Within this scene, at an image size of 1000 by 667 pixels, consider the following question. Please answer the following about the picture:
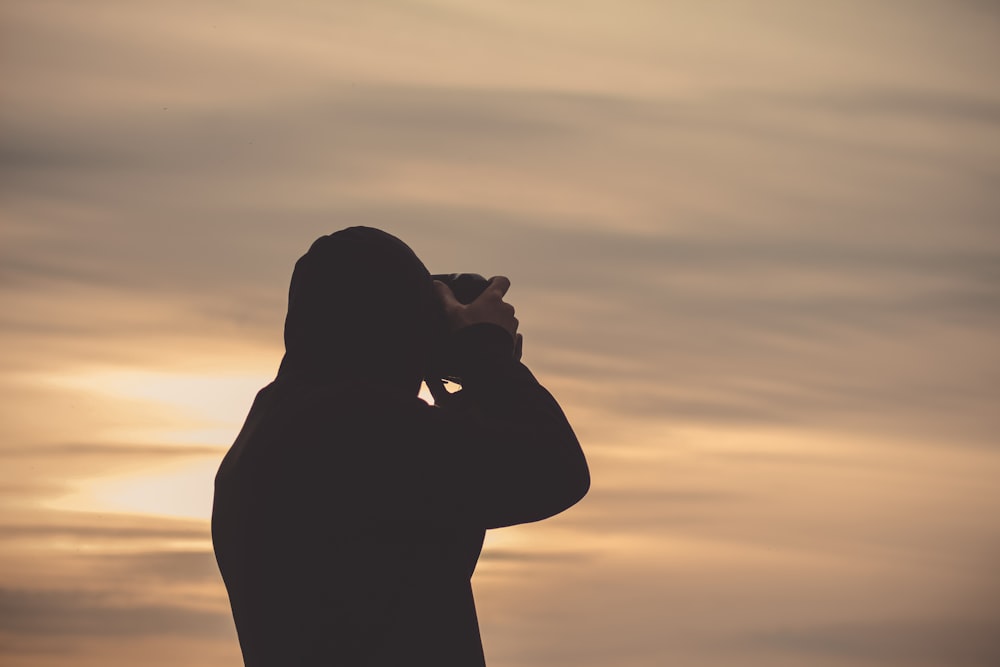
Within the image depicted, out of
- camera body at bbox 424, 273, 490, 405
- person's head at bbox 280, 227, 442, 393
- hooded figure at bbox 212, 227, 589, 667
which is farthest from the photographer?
camera body at bbox 424, 273, 490, 405

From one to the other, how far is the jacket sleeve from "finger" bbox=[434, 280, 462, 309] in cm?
22

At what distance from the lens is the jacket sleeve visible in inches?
110

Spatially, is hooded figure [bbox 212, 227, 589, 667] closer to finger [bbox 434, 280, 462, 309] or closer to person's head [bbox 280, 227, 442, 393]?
person's head [bbox 280, 227, 442, 393]

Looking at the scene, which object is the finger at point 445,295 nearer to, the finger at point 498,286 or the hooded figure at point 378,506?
the finger at point 498,286

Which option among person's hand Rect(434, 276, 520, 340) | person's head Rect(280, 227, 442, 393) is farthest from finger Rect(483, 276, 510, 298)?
person's head Rect(280, 227, 442, 393)

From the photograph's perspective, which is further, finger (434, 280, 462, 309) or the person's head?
finger (434, 280, 462, 309)

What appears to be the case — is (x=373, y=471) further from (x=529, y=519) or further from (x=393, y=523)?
(x=529, y=519)

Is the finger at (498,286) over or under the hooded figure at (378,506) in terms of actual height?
over

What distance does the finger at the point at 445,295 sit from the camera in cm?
317

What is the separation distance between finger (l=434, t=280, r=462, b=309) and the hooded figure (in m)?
0.23

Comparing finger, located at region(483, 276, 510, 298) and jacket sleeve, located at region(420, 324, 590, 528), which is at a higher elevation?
finger, located at region(483, 276, 510, 298)

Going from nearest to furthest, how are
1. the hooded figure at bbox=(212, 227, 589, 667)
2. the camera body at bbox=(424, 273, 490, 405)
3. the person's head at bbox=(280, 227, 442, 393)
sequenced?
1. the hooded figure at bbox=(212, 227, 589, 667)
2. the person's head at bbox=(280, 227, 442, 393)
3. the camera body at bbox=(424, 273, 490, 405)

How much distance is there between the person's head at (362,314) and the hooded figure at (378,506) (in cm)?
8

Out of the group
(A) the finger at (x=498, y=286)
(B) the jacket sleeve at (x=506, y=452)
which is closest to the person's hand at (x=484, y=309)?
(A) the finger at (x=498, y=286)
